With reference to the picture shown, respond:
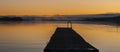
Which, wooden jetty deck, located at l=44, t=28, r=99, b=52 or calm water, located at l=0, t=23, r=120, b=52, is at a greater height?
wooden jetty deck, located at l=44, t=28, r=99, b=52

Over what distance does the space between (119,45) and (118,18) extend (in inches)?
1672

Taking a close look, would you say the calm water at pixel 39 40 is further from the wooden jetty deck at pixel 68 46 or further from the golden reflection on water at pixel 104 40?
the wooden jetty deck at pixel 68 46

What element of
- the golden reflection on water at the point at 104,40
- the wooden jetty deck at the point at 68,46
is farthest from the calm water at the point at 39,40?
the wooden jetty deck at the point at 68,46

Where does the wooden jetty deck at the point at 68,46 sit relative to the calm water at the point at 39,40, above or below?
above

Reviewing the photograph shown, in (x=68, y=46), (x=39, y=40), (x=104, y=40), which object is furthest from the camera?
(x=39, y=40)

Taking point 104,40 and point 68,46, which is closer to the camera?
point 68,46

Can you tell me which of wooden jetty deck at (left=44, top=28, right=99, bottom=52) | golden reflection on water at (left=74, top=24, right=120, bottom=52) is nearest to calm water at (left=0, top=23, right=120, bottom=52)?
golden reflection on water at (left=74, top=24, right=120, bottom=52)

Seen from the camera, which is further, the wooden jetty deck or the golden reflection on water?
the golden reflection on water

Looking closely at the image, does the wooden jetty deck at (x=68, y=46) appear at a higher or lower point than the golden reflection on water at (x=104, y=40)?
higher

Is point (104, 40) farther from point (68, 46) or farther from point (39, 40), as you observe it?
point (68, 46)

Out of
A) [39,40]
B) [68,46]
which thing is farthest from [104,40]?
[68,46]

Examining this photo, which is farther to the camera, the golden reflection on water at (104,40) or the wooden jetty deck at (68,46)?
the golden reflection on water at (104,40)

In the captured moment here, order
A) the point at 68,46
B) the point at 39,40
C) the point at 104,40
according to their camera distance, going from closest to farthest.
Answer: the point at 68,46 < the point at 104,40 < the point at 39,40

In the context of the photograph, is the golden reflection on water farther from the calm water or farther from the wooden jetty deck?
the wooden jetty deck
